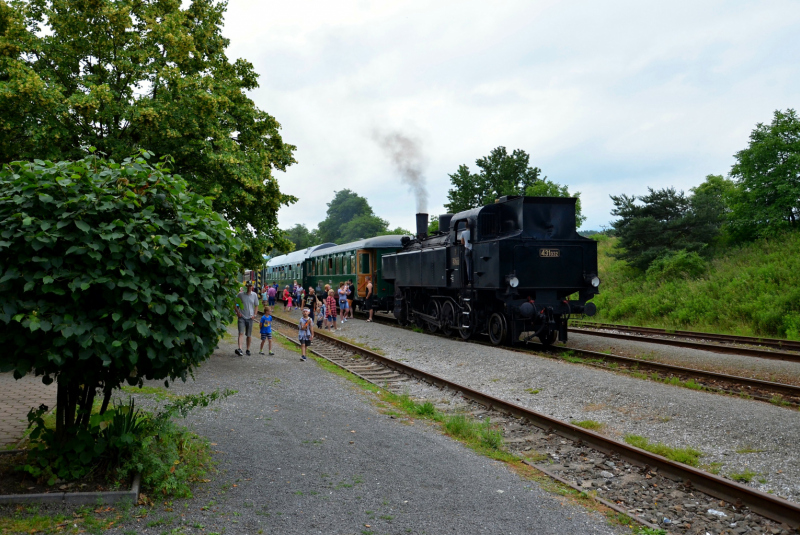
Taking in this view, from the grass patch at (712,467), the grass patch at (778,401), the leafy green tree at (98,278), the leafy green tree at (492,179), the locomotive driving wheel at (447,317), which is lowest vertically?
the grass patch at (712,467)

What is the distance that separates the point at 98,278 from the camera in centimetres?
412

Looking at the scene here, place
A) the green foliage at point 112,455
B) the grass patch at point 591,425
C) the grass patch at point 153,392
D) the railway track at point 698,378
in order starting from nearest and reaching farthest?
the green foliage at point 112,455, the grass patch at point 591,425, the grass patch at point 153,392, the railway track at point 698,378

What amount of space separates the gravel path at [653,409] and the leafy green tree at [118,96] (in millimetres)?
6323

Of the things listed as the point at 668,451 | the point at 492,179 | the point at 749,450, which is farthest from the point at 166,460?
the point at 492,179

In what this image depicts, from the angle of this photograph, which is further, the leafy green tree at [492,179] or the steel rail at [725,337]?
the leafy green tree at [492,179]

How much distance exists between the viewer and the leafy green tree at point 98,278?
4043 mm

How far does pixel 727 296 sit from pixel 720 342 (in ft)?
15.7

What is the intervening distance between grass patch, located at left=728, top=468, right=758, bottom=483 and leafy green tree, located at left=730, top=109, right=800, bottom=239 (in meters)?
20.0

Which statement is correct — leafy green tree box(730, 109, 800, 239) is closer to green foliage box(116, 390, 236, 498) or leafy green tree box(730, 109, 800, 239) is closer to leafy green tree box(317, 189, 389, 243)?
green foliage box(116, 390, 236, 498)

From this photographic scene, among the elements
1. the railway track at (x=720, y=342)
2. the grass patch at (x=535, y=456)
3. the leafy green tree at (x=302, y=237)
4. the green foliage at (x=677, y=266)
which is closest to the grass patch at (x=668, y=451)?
the grass patch at (x=535, y=456)

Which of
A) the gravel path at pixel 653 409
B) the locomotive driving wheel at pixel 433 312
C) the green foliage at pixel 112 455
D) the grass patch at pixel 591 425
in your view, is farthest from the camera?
the locomotive driving wheel at pixel 433 312

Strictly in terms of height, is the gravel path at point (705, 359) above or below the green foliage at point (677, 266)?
below

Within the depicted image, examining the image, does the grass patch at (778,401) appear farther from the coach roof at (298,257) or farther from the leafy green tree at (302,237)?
the leafy green tree at (302,237)

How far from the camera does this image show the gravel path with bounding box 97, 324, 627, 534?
13.9 feet
